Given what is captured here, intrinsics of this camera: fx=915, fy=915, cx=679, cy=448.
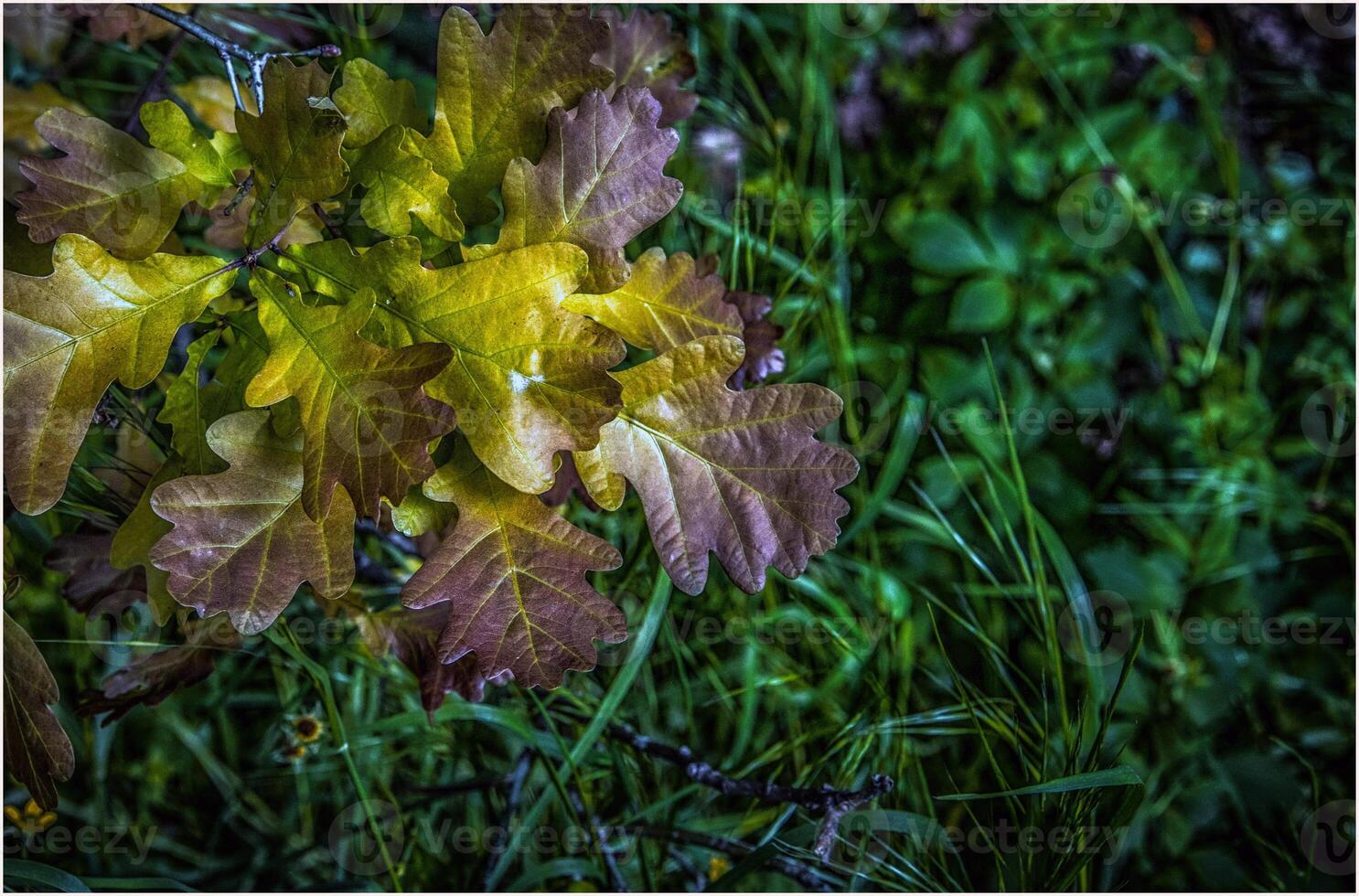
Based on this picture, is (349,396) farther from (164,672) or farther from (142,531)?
(164,672)

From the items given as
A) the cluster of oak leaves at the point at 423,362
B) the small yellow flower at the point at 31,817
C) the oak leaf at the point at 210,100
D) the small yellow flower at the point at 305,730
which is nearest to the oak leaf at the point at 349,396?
the cluster of oak leaves at the point at 423,362

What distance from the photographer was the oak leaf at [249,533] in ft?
1.73

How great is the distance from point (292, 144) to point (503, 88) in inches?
5.2

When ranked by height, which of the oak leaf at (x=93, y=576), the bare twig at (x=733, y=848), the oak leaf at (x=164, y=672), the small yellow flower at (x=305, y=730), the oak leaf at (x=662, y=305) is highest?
the oak leaf at (x=662, y=305)

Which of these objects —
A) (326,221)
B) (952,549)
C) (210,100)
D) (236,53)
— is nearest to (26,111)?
(210,100)

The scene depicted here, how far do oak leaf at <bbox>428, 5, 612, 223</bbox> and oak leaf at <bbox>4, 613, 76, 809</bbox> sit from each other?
40 cm

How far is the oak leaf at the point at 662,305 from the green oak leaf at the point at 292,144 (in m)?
0.17

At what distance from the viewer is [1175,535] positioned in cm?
126

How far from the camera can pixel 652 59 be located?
0.71m

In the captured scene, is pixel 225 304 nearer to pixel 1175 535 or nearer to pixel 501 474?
pixel 501 474

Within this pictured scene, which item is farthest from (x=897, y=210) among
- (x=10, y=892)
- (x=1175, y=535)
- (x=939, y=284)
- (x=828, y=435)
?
(x=10, y=892)

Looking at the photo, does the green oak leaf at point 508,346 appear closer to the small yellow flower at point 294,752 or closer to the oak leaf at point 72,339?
the oak leaf at point 72,339

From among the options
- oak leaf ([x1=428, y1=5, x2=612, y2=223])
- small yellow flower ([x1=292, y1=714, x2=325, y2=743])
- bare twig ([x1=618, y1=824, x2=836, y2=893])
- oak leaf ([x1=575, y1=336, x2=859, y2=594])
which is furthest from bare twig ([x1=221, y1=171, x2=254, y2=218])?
bare twig ([x1=618, y1=824, x2=836, y2=893])

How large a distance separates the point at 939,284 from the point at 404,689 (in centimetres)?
88
